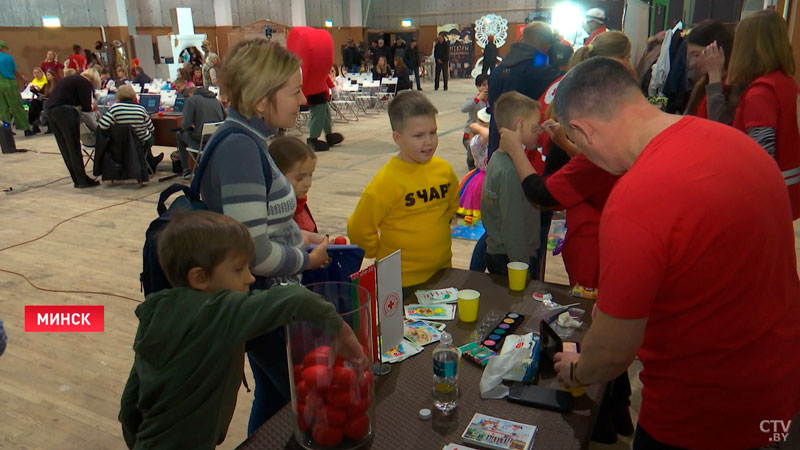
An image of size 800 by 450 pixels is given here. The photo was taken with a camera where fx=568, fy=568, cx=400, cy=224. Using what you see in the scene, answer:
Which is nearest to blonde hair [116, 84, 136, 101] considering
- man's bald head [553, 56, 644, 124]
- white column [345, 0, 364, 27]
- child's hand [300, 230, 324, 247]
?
child's hand [300, 230, 324, 247]

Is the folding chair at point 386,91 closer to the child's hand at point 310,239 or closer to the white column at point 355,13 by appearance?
the child's hand at point 310,239

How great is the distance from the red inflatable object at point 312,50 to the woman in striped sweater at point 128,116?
2.07m

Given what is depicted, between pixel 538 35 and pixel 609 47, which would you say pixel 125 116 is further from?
pixel 609 47

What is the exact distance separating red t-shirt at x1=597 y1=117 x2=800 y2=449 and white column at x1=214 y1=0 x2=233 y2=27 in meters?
23.9

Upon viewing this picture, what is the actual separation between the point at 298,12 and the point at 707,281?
25.2 m

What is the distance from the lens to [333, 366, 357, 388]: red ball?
1.26 metres

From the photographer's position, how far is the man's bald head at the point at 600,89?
1.27 metres

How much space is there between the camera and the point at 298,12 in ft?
79.2

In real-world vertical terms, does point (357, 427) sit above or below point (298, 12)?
below

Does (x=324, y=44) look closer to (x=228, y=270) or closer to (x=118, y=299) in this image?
(x=118, y=299)

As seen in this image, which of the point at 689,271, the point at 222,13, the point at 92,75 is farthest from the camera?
the point at 222,13

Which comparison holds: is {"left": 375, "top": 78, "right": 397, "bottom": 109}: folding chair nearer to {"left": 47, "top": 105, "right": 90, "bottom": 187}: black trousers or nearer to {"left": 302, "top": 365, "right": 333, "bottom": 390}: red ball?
{"left": 47, "top": 105, "right": 90, "bottom": 187}: black trousers

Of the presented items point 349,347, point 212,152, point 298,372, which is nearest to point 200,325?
point 298,372

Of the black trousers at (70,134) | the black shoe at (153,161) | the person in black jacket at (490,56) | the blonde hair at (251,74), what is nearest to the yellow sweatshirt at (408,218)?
the blonde hair at (251,74)
